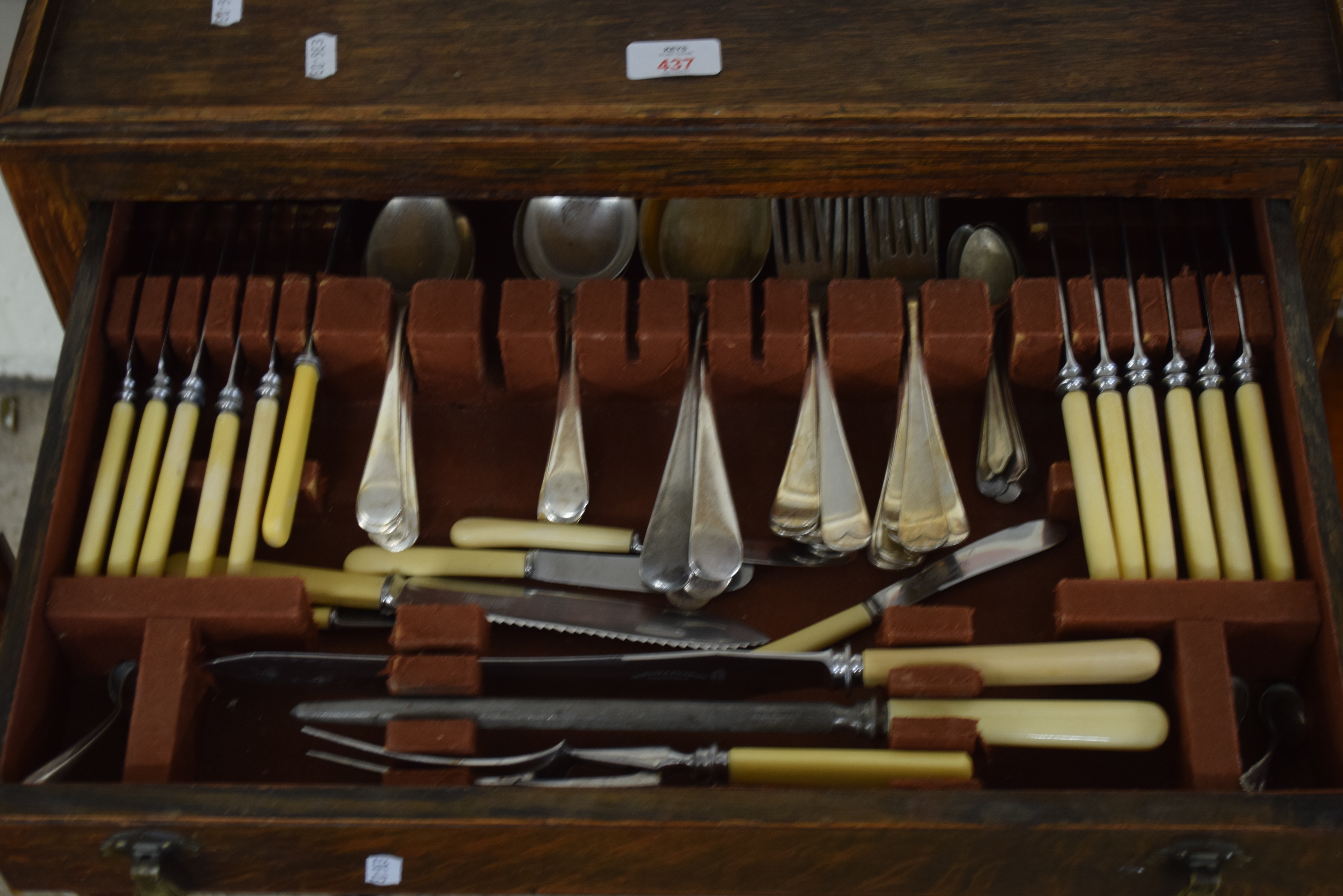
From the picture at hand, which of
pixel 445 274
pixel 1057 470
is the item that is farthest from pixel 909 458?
pixel 445 274

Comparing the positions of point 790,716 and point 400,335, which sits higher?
point 400,335

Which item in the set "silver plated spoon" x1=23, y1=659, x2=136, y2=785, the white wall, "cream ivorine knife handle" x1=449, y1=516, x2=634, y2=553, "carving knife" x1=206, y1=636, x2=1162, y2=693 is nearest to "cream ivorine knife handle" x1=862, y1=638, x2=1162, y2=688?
"carving knife" x1=206, y1=636, x2=1162, y2=693

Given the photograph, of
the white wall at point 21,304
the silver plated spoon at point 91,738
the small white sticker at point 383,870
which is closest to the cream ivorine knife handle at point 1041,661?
the small white sticker at point 383,870

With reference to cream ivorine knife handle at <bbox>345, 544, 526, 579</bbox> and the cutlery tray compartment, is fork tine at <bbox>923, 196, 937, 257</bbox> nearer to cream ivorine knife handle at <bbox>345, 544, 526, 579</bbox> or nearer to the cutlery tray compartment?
the cutlery tray compartment

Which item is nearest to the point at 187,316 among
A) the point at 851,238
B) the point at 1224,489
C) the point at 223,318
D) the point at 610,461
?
the point at 223,318

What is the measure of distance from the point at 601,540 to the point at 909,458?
0.88 feet

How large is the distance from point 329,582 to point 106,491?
0.19 m

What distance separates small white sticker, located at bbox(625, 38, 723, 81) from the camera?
101 centimetres

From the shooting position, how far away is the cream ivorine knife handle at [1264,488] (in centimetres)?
97

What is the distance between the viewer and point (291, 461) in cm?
104

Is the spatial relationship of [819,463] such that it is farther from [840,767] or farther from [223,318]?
[223,318]

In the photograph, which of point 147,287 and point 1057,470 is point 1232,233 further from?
point 147,287

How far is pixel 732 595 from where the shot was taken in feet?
3.53

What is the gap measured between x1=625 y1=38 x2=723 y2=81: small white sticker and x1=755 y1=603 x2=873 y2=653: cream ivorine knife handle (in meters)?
0.45
